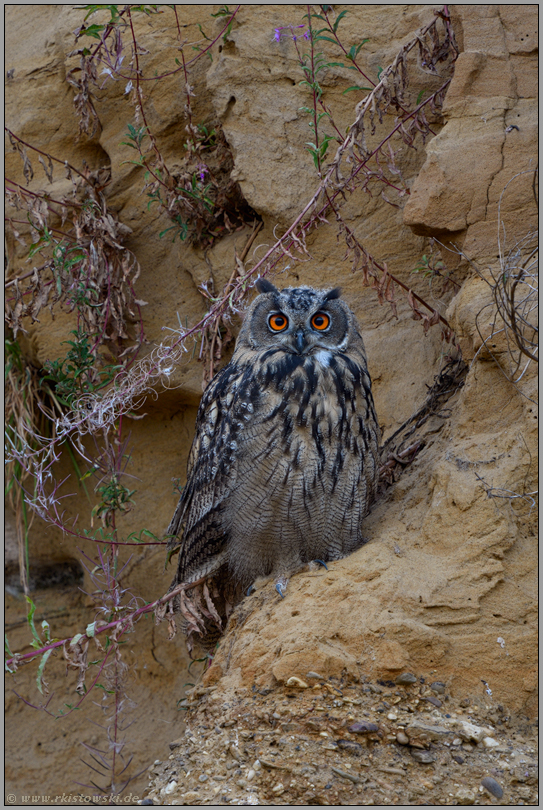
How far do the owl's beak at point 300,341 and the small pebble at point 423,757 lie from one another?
1.34m

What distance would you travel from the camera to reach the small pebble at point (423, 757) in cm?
181

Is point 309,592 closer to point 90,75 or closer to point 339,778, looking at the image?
point 339,778

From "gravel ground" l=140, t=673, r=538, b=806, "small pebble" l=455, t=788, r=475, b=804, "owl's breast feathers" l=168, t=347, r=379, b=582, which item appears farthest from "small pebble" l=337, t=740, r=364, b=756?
"owl's breast feathers" l=168, t=347, r=379, b=582

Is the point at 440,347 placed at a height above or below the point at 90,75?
below

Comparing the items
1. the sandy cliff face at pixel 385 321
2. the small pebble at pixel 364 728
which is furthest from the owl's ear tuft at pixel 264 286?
the small pebble at pixel 364 728

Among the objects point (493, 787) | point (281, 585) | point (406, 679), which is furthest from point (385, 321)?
point (493, 787)

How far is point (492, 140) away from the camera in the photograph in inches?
107

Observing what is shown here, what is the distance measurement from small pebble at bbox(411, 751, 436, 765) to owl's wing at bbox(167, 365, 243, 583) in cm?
109

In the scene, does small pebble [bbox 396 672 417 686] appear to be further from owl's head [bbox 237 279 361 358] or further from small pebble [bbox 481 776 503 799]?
owl's head [bbox 237 279 361 358]

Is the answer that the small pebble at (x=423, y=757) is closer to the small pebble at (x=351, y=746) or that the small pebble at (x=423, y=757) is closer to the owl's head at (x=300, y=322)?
the small pebble at (x=351, y=746)

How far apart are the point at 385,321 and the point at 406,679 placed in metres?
1.86

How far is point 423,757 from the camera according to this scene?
5.96 ft

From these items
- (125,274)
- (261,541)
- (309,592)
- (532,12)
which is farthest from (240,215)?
(309,592)

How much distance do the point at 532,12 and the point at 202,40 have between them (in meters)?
1.70
